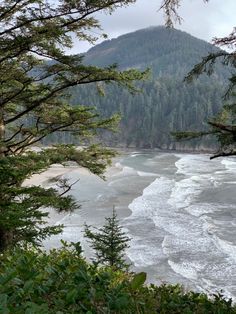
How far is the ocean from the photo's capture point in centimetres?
2191

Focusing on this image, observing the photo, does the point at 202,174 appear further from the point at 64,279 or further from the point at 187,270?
the point at 64,279

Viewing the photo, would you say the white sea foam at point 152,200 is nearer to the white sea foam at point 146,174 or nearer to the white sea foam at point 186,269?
the white sea foam at point 146,174

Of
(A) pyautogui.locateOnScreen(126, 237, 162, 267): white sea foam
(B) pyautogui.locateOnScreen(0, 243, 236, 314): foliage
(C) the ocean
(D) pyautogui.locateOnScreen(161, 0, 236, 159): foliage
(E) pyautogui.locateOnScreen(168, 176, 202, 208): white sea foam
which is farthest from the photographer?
(E) pyautogui.locateOnScreen(168, 176, 202, 208): white sea foam

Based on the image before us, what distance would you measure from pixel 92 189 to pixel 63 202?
117 feet

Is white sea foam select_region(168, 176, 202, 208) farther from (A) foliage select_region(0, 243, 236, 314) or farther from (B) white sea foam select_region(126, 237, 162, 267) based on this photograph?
(A) foliage select_region(0, 243, 236, 314)

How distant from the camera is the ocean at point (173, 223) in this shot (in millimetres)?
21906

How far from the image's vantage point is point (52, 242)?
26.5 metres

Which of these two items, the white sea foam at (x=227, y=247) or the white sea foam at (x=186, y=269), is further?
the white sea foam at (x=227, y=247)

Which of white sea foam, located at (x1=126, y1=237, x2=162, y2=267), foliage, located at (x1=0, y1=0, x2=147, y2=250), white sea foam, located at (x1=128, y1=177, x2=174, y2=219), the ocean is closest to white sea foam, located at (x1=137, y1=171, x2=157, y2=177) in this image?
the ocean

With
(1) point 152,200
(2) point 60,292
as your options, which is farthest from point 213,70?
(1) point 152,200

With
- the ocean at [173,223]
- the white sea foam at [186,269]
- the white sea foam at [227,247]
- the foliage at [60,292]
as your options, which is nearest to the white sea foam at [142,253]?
the ocean at [173,223]

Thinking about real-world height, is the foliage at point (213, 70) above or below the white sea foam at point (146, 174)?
above

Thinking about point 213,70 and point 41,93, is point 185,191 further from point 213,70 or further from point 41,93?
point 213,70

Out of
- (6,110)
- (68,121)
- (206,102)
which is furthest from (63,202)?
(206,102)
